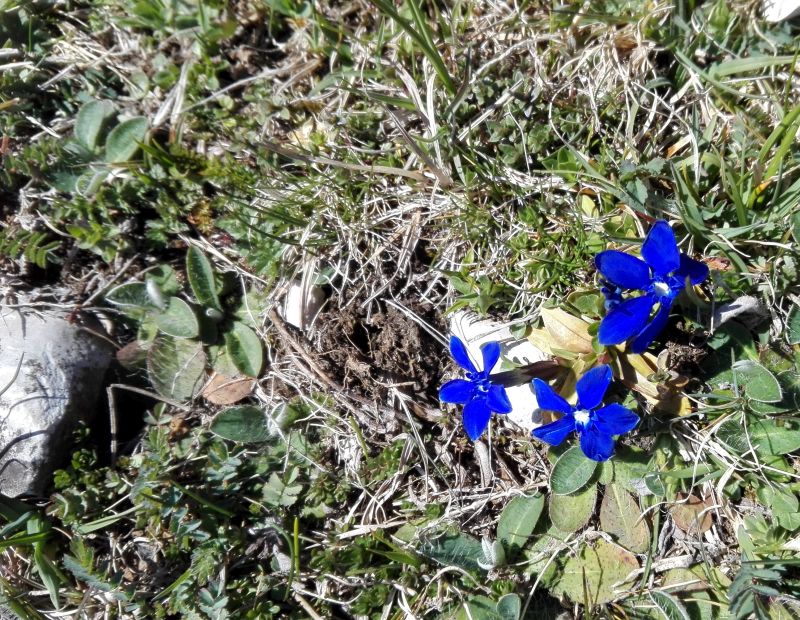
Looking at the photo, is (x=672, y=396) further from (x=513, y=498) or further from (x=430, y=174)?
(x=430, y=174)

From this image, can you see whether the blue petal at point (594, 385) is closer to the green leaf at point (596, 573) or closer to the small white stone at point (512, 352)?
the small white stone at point (512, 352)

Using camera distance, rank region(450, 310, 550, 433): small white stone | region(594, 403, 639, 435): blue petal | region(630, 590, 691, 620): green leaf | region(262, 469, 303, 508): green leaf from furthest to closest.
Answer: region(262, 469, 303, 508): green leaf, region(450, 310, 550, 433): small white stone, region(630, 590, 691, 620): green leaf, region(594, 403, 639, 435): blue petal

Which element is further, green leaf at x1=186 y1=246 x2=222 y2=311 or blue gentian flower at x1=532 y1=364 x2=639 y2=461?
green leaf at x1=186 y1=246 x2=222 y2=311

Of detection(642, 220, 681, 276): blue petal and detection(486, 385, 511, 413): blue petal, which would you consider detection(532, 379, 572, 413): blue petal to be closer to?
detection(486, 385, 511, 413): blue petal

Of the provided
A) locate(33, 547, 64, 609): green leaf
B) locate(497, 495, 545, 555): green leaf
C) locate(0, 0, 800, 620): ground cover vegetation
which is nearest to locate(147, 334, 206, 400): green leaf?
locate(0, 0, 800, 620): ground cover vegetation

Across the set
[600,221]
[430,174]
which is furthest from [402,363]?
[600,221]

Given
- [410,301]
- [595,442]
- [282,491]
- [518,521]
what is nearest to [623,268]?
[595,442]

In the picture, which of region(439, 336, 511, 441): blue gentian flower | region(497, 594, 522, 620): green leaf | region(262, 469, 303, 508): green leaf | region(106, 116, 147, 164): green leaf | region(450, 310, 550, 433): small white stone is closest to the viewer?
region(439, 336, 511, 441): blue gentian flower
